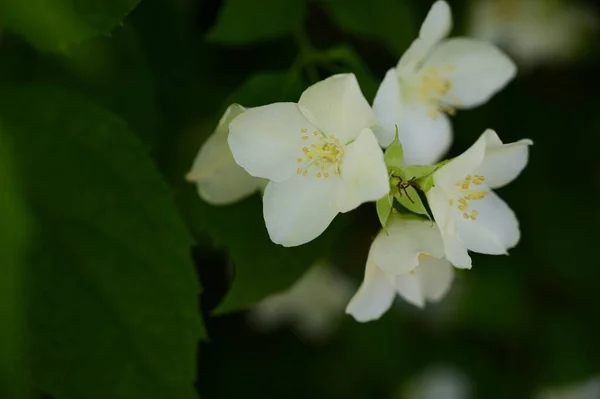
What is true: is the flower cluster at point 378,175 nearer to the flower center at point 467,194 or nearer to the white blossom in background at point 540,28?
the flower center at point 467,194

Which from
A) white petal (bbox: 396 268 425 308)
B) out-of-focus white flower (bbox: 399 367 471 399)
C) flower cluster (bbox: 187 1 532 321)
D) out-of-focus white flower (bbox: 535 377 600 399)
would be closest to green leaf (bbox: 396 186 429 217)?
flower cluster (bbox: 187 1 532 321)

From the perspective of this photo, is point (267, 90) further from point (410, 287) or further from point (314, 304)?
point (314, 304)

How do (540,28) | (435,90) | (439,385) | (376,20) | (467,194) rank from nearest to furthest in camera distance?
(467,194), (435,90), (376,20), (540,28), (439,385)

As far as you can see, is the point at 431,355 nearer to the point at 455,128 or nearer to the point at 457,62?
the point at 455,128

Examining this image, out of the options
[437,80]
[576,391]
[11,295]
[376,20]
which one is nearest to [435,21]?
[437,80]

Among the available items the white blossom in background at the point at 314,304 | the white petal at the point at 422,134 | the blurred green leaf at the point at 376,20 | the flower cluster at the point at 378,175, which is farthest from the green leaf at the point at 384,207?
the white blossom in background at the point at 314,304

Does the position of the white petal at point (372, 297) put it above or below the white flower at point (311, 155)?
below

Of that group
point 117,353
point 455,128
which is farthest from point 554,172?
point 117,353
